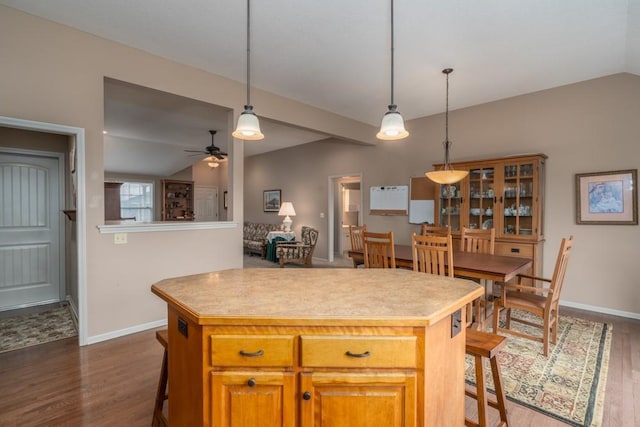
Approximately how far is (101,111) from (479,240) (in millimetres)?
4352

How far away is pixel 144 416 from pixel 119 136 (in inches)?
238

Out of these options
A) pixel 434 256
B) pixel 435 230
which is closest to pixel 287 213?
pixel 435 230

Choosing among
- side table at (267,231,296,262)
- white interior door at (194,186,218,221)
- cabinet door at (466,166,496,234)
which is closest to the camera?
cabinet door at (466,166,496,234)

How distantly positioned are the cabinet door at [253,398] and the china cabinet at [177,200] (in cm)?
773

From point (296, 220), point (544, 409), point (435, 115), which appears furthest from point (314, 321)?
point (296, 220)

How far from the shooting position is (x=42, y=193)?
413 centimetres

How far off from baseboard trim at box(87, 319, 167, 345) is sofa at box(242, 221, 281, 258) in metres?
4.17

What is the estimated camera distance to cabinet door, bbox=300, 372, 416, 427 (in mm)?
1185

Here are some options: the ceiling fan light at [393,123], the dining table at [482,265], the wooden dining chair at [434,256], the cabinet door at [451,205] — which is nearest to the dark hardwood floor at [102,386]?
the dining table at [482,265]

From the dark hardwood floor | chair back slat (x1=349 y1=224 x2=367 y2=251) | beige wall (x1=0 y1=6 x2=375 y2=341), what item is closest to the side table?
beige wall (x1=0 y1=6 x2=375 y2=341)

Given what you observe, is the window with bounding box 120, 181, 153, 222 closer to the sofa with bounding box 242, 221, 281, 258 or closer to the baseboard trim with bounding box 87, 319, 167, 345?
the sofa with bounding box 242, 221, 281, 258

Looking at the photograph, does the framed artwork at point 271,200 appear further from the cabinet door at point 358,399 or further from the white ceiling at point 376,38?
the cabinet door at point 358,399

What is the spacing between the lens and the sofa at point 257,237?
7724 millimetres

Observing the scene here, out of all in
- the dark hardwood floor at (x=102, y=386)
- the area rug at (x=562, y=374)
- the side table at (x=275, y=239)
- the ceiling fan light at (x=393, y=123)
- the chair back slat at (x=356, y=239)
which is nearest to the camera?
the dark hardwood floor at (x=102, y=386)
